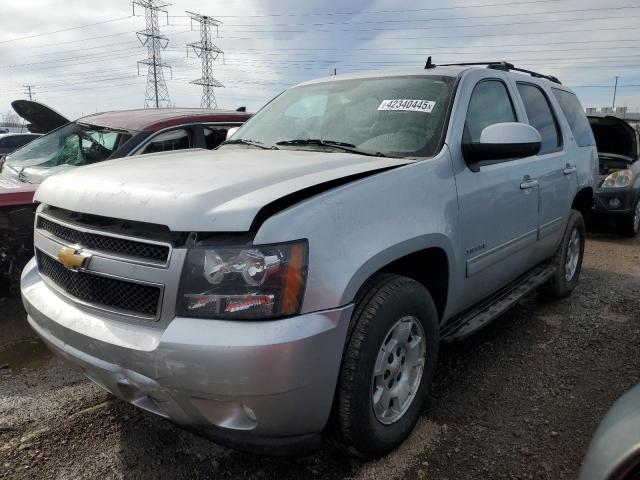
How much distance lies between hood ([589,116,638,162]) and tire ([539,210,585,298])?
446 centimetres

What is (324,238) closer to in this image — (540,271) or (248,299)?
(248,299)

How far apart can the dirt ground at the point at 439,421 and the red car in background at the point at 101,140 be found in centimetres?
137

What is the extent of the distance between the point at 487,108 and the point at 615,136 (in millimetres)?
6667

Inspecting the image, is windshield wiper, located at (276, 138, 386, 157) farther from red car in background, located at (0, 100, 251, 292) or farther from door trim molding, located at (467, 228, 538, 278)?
red car in background, located at (0, 100, 251, 292)

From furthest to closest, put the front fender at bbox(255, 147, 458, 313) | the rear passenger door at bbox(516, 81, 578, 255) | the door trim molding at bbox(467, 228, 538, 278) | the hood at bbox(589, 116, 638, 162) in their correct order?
the hood at bbox(589, 116, 638, 162)
the rear passenger door at bbox(516, 81, 578, 255)
the door trim molding at bbox(467, 228, 538, 278)
the front fender at bbox(255, 147, 458, 313)

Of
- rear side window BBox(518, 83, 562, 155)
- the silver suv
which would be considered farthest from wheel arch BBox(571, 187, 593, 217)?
the silver suv

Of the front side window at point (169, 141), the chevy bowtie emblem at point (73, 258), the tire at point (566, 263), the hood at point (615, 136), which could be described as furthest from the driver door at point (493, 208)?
the hood at point (615, 136)

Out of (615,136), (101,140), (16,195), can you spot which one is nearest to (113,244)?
(16,195)

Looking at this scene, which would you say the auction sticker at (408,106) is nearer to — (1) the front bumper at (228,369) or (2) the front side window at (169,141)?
(1) the front bumper at (228,369)

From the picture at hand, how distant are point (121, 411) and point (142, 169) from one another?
4.43 feet

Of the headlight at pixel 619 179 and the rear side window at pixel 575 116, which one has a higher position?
the rear side window at pixel 575 116

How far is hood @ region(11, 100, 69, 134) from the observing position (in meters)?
5.84

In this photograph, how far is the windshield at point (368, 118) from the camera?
113 inches

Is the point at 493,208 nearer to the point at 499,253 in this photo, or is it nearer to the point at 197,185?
the point at 499,253
